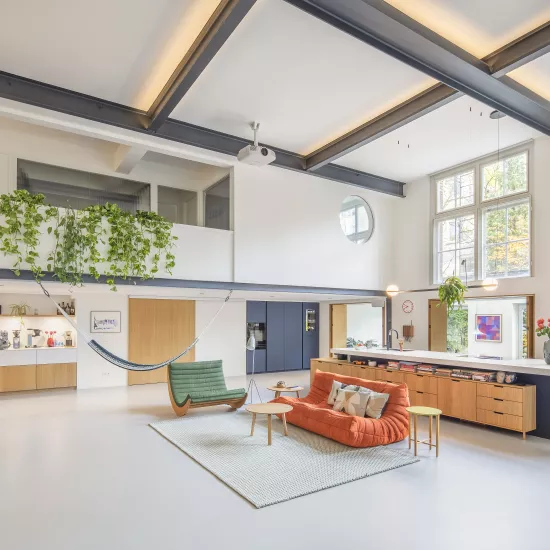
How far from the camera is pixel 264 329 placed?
10.9 metres

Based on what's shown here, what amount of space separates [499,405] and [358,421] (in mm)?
1896

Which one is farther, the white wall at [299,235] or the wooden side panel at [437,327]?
the wooden side panel at [437,327]

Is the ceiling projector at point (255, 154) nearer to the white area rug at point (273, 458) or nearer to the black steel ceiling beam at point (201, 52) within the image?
the black steel ceiling beam at point (201, 52)

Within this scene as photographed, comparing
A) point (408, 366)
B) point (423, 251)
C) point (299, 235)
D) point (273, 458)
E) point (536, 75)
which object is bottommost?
point (273, 458)

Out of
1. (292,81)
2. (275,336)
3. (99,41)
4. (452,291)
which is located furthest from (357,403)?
(275,336)

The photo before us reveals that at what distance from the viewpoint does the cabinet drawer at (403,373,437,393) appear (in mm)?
6213

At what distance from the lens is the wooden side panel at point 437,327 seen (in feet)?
25.7

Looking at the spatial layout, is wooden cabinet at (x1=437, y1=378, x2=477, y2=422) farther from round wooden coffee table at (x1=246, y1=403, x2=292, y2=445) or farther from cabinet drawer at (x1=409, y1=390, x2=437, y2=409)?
round wooden coffee table at (x1=246, y1=403, x2=292, y2=445)

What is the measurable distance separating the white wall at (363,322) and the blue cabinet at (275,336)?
2436 millimetres

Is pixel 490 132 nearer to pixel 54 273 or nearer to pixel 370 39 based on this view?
pixel 370 39

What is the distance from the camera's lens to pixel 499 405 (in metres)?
5.41

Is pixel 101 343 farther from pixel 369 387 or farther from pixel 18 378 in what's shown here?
pixel 369 387

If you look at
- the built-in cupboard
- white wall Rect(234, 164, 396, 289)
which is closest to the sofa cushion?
white wall Rect(234, 164, 396, 289)

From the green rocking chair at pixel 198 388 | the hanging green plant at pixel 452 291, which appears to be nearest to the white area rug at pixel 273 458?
the green rocking chair at pixel 198 388
